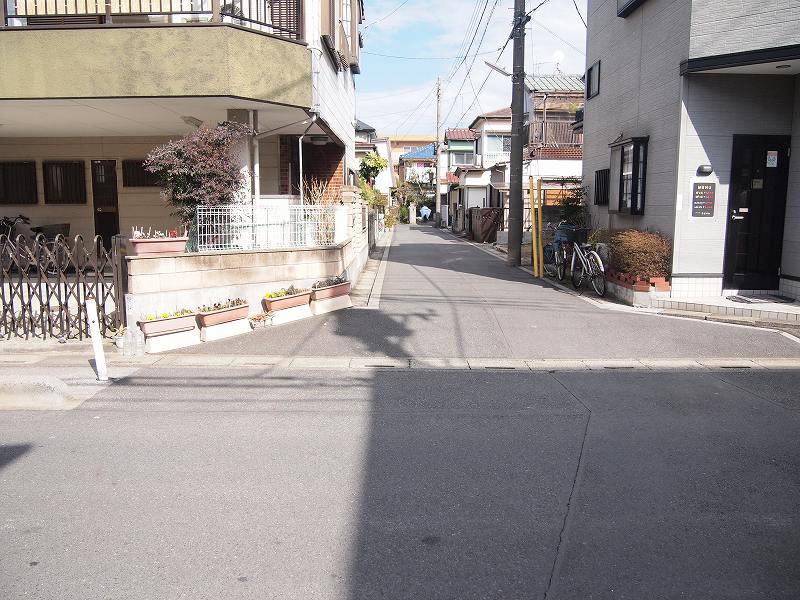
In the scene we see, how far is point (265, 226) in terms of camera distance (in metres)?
10.4

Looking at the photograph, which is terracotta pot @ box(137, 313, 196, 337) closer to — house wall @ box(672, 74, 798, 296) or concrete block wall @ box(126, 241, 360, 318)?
concrete block wall @ box(126, 241, 360, 318)

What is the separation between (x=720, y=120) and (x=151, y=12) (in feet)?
30.7

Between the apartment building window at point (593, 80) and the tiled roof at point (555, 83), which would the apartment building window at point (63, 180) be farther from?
the tiled roof at point (555, 83)

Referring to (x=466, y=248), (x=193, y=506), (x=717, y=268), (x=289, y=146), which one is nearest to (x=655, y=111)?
(x=717, y=268)

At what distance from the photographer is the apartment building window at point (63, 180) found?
50.1ft

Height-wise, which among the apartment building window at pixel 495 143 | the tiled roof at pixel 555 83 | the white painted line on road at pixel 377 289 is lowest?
the white painted line on road at pixel 377 289

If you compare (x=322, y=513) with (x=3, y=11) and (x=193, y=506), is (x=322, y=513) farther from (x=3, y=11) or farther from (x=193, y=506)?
(x=3, y=11)

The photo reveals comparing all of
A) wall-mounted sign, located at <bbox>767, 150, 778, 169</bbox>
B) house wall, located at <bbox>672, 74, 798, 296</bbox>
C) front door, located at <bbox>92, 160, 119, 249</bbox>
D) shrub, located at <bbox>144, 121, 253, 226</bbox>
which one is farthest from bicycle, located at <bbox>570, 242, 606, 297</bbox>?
front door, located at <bbox>92, 160, 119, 249</bbox>

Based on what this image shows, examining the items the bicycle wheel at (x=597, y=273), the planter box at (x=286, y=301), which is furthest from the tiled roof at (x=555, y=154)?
the planter box at (x=286, y=301)

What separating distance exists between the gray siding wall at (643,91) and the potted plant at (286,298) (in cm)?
639

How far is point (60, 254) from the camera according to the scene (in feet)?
29.8

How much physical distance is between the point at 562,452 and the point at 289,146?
11793mm

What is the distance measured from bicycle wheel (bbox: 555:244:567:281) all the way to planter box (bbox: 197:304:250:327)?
8.10m

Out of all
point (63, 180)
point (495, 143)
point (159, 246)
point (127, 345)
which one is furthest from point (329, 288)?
point (495, 143)
